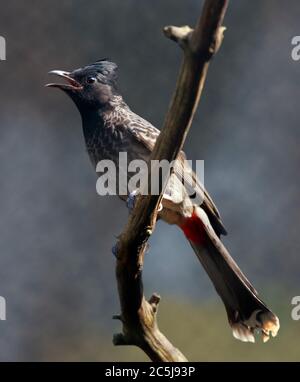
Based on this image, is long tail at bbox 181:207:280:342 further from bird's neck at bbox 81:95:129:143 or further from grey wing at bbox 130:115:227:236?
bird's neck at bbox 81:95:129:143

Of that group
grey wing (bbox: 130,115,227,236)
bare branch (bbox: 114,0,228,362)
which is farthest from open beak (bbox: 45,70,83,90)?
bare branch (bbox: 114,0,228,362)

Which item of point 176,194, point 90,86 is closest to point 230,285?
point 176,194

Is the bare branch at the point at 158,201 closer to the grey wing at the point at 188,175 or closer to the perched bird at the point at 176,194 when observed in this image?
the perched bird at the point at 176,194

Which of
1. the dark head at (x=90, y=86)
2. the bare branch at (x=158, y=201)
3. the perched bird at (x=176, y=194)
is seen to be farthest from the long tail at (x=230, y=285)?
the dark head at (x=90, y=86)

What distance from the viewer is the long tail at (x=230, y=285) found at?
7.52 ft

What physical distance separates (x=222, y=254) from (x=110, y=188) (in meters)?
0.44

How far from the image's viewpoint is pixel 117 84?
267 cm

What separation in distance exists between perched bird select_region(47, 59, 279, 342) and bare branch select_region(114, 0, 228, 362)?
0.38 metres

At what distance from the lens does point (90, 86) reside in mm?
2588

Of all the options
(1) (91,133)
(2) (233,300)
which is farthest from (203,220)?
(1) (91,133)

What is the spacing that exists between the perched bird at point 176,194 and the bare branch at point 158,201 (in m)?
0.38

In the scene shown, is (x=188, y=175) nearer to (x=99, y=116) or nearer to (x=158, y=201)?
(x=99, y=116)

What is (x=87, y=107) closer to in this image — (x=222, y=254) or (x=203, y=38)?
(x=222, y=254)

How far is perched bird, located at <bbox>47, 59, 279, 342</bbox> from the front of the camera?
91.9 inches
